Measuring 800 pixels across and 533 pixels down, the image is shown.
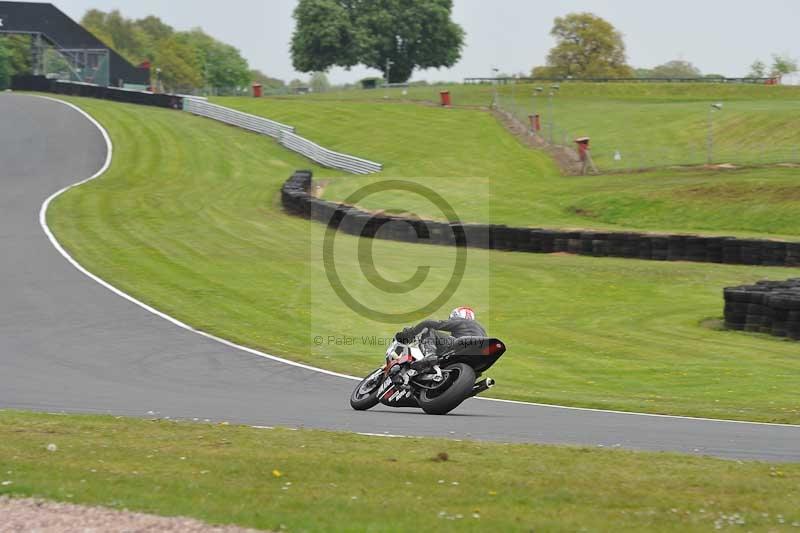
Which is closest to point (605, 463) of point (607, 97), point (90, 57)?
point (607, 97)

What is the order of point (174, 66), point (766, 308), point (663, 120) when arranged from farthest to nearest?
point (174, 66) → point (663, 120) → point (766, 308)

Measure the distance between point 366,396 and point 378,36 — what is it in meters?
98.9

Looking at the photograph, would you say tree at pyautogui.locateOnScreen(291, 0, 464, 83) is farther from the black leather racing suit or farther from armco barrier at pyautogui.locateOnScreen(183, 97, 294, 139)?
the black leather racing suit

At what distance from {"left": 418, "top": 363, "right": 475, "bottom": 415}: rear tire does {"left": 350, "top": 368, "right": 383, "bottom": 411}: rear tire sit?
62 centimetres

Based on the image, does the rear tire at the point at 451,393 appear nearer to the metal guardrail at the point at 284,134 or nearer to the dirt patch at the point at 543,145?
the dirt patch at the point at 543,145

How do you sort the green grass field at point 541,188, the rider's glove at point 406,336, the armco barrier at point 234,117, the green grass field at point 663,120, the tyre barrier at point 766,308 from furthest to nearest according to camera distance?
the armco barrier at point 234,117, the green grass field at point 663,120, the green grass field at point 541,188, the tyre barrier at point 766,308, the rider's glove at point 406,336

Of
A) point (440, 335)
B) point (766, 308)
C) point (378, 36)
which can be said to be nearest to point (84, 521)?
point (440, 335)

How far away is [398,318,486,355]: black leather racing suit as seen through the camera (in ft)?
41.8

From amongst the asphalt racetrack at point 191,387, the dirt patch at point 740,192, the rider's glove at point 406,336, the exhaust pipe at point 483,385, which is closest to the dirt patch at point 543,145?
the dirt patch at point 740,192

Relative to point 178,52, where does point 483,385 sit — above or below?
below

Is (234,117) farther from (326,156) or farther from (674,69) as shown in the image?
(674,69)

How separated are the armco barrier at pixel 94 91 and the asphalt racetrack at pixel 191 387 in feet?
126

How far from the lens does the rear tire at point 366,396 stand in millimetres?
13430

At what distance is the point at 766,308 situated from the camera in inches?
752
